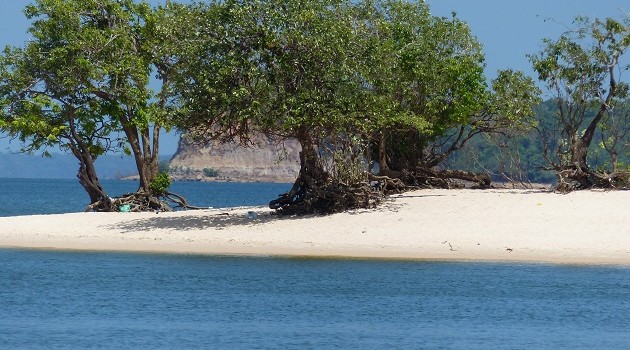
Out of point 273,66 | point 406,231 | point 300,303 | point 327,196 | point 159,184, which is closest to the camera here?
point 300,303

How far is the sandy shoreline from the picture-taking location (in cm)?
2936

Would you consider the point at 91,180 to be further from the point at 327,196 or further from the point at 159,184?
the point at 327,196

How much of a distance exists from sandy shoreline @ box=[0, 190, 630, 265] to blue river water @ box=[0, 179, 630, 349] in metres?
1.26

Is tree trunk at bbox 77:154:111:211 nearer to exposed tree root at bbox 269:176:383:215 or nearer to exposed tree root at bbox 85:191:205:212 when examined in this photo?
exposed tree root at bbox 85:191:205:212

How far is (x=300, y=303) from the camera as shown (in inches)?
885

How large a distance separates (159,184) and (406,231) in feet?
38.3

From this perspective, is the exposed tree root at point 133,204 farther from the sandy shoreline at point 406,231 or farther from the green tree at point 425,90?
the green tree at point 425,90

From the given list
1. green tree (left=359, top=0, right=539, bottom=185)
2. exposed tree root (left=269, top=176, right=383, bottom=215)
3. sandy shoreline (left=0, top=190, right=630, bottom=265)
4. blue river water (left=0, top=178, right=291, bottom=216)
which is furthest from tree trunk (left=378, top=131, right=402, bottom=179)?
blue river water (left=0, top=178, right=291, bottom=216)

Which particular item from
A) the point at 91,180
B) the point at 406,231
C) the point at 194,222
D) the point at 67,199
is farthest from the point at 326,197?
the point at 67,199

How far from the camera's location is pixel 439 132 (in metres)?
38.1

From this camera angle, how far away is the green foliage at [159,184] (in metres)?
39.6

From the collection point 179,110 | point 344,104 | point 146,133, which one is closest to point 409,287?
point 344,104

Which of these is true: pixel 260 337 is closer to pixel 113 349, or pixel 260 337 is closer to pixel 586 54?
pixel 113 349

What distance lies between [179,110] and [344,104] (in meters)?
4.56
